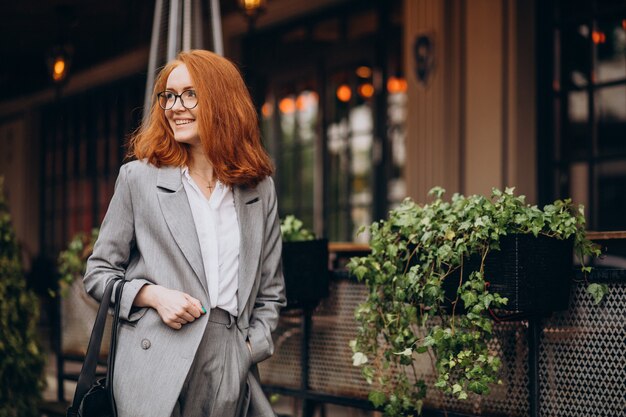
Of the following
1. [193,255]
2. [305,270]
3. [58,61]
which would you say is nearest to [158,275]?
[193,255]

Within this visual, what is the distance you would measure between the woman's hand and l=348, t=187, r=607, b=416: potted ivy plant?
100cm

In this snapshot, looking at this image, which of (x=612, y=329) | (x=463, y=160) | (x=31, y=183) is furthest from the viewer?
(x=31, y=183)

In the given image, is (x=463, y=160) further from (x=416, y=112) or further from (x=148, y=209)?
(x=148, y=209)

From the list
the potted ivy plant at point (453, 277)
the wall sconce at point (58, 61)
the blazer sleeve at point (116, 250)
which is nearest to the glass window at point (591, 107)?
the potted ivy plant at point (453, 277)

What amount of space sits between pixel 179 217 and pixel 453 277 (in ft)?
3.54

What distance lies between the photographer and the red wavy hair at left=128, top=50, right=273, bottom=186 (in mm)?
2557

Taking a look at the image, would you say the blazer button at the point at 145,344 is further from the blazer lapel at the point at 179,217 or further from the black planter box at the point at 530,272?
the black planter box at the point at 530,272

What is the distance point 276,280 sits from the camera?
8.99ft

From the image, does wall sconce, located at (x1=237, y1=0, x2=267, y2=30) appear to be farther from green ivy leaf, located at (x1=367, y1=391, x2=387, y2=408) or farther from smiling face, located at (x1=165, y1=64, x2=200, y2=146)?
smiling face, located at (x1=165, y1=64, x2=200, y2=146)

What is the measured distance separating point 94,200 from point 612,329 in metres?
9.29

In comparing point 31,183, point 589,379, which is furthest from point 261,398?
point 31,183

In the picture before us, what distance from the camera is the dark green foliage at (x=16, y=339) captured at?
457 cm

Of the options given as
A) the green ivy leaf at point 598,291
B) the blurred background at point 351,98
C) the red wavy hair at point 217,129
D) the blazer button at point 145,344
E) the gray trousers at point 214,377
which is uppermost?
the blurred background at point 351,98

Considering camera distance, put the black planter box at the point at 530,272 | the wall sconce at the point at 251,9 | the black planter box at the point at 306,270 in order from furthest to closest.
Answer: the wall sconce at the point at 251,9, the black planter box at the point at 306,270, the black planter box at the point at 530,272
